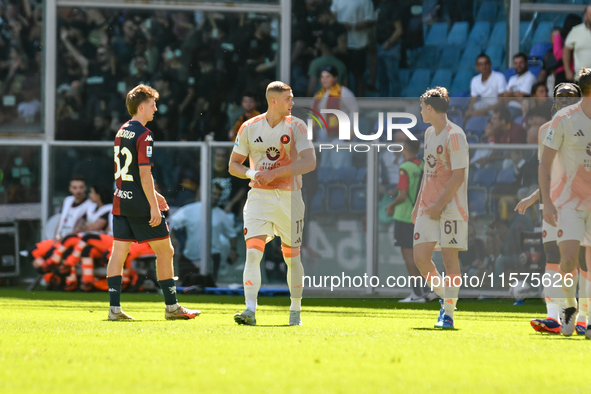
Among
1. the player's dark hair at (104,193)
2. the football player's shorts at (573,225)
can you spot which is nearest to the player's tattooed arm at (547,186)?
the football player's shorts at (573,225)

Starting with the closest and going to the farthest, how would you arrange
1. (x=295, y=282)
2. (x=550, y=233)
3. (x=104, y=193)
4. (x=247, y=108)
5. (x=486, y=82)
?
(x=550, y=233), (x=295, y=282), (x=104, y=193), (x=486, y=82), (x=247, y=108)

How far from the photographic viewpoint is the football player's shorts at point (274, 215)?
672 centimetres

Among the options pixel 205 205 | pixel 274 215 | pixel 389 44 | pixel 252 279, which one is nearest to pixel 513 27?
pixel 389 44

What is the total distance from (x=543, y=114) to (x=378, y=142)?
216 centimetres

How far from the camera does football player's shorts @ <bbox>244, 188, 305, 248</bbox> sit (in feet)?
22.0

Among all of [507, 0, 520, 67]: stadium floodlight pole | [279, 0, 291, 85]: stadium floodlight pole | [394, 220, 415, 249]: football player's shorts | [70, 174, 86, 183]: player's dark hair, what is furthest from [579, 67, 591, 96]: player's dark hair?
Result: [279, 0, 291, 85]: stadium floodlight pole

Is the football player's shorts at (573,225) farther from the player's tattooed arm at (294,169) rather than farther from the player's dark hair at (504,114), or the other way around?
the player's dark hair at (504,114)

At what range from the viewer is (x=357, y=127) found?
11070 millimetres

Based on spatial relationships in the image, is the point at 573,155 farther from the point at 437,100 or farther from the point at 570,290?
the point at 437,100

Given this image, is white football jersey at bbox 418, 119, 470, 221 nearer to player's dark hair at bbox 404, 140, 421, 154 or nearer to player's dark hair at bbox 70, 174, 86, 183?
player's dark hair at bbox 404, 140, 421, 154

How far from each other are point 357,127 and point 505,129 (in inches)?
77.5

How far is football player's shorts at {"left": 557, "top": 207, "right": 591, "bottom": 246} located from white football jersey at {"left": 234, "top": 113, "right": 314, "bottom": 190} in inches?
76.7

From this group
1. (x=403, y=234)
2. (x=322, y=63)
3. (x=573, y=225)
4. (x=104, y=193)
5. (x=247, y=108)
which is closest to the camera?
(x=573, y=225)

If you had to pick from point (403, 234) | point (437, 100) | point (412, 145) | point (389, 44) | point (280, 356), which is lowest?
point (280, 356)
